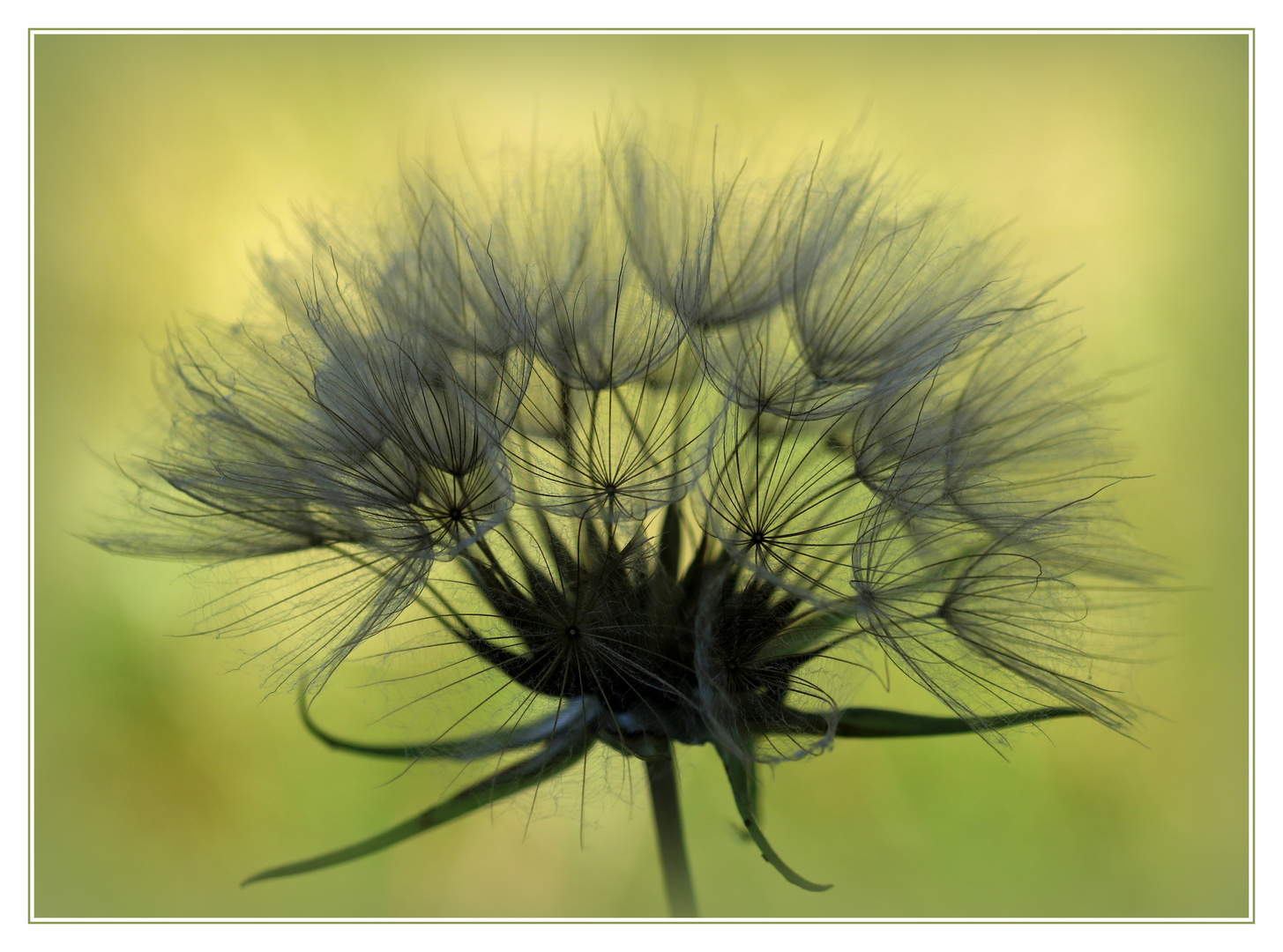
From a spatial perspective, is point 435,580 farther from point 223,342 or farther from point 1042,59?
point 1042,59

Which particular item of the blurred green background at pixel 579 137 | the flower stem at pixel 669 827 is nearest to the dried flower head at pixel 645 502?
the flower stem at pixel 669 827

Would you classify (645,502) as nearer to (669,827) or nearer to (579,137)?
(669,827)

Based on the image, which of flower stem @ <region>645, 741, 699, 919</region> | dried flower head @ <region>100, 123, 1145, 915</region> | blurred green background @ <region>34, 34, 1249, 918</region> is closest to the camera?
dried flower head @ <region>100, 123, 1145, 915</region>

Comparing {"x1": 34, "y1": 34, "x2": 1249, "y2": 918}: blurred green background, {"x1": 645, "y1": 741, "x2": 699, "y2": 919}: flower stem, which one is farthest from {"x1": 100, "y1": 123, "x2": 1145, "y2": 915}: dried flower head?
{"x1": 34, "y1": 34, "x2": 1249, "y2": 918}: blurred green background

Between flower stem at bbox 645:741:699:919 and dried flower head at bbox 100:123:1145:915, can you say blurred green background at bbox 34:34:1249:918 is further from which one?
dried flower head at bbox 100:123:1145:915

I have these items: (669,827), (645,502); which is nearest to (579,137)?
(645,502)

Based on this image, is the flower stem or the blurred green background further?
the blurred green background
